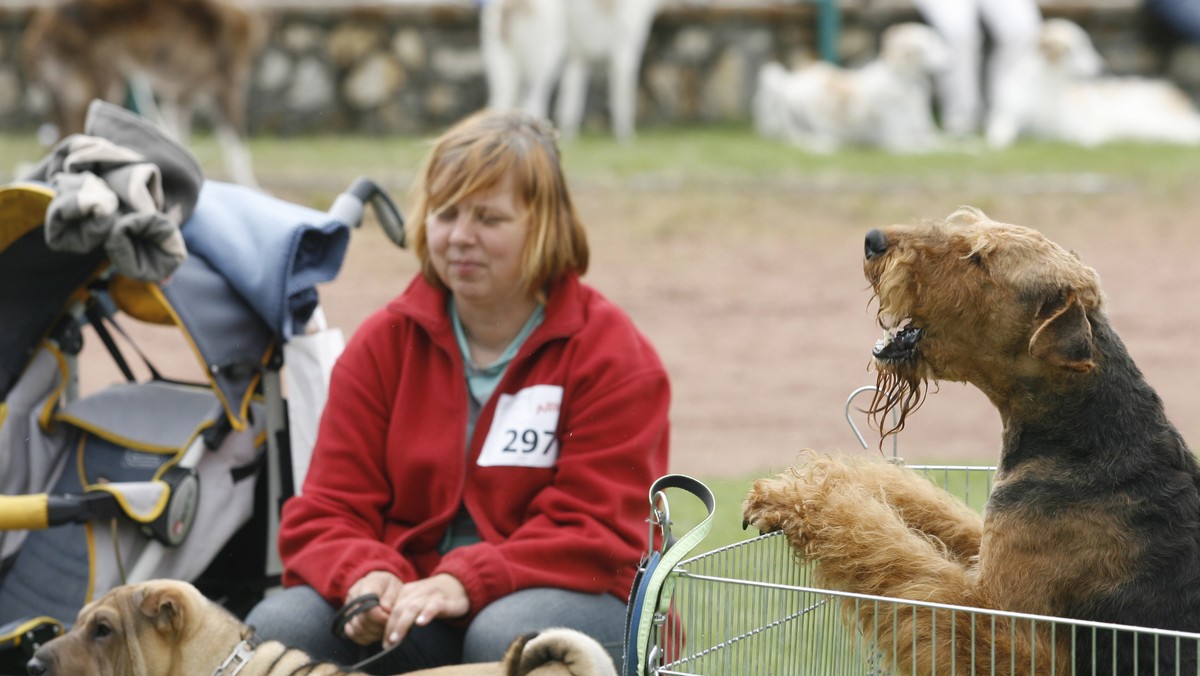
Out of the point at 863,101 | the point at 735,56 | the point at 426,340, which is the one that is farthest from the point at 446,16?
the point at 426,340

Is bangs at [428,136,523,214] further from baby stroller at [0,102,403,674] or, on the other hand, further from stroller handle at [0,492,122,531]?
stroller handle at [0,492,122,531]

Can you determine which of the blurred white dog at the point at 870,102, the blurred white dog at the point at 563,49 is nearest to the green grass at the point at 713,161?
the blurred white dog at the point at 870,102

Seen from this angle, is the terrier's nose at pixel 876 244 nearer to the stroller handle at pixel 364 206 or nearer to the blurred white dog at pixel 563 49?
the stroller handle at pixel 364 206

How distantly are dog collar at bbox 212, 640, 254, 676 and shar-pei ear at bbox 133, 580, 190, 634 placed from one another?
156 millimetres

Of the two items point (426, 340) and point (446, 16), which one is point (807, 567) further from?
point (446, 16)

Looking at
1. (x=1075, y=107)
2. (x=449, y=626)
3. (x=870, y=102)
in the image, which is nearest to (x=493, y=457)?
(x=449, y=626)

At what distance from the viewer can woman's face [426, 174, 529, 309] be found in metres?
4.03

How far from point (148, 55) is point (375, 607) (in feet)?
38.3

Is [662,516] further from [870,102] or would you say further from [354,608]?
[870,102]

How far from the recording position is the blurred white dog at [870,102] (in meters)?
16.2

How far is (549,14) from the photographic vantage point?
1611 centimetres

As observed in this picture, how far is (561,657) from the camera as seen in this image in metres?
3.33

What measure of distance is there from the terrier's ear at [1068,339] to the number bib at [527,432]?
1.48 m

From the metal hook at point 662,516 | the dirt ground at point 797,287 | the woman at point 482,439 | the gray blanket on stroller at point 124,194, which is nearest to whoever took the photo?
the metal hook at point 662,516
